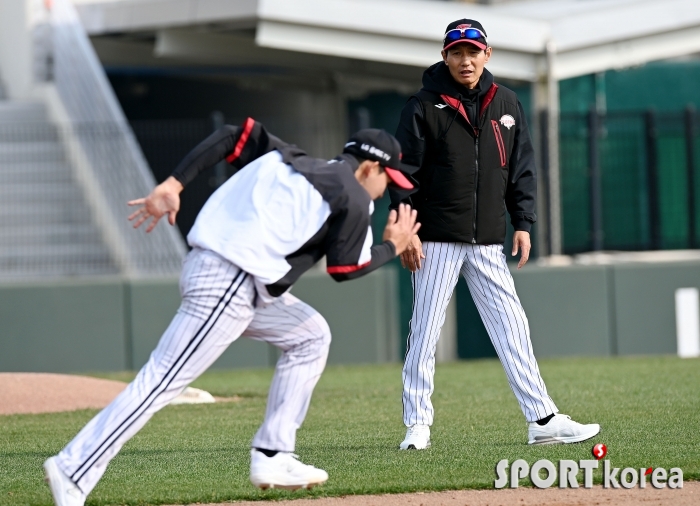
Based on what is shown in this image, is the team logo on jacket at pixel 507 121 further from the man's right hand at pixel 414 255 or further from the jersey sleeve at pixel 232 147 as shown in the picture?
the jersey sleeve at pixel 232 147

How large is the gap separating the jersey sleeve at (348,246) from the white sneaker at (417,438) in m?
1.86

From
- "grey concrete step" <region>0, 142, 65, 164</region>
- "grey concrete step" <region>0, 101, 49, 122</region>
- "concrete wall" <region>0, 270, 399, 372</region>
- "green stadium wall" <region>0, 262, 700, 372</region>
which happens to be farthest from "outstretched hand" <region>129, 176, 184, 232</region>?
"grey concrete step" <region>0, 101, 49, 122</region>

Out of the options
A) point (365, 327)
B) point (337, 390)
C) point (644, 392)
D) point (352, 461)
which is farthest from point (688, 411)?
point (365, 327)

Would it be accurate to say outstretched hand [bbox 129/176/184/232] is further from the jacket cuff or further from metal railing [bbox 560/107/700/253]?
metal railing [bbox 560/107/700/253]

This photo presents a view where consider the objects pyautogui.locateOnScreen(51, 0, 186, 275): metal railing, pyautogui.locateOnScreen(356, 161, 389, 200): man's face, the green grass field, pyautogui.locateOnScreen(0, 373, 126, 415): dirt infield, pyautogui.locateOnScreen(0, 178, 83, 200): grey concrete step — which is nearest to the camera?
pyautogui.locateOnScreen(356, 161, 389, 200): man's face

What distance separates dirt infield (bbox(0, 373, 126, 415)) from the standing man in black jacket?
3779 mm

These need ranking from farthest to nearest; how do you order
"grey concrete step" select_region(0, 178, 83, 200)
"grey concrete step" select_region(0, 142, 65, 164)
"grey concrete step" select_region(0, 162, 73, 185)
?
"grey concrete step" select_region(0, 142, 65, 164) < "grey concrete step" select_region(0, 162, 73, 185) < "grey concrete step" select_region(0, 178, 83, 200)

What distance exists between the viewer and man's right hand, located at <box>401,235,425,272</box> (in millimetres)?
6445

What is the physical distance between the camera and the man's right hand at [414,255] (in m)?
6.45

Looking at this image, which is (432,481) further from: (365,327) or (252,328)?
(365,327)

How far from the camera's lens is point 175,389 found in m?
4.89

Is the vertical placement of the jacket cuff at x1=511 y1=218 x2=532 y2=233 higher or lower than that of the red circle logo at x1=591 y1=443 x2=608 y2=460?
higher

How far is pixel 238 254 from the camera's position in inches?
190

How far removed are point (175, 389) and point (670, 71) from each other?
50.4 ft
